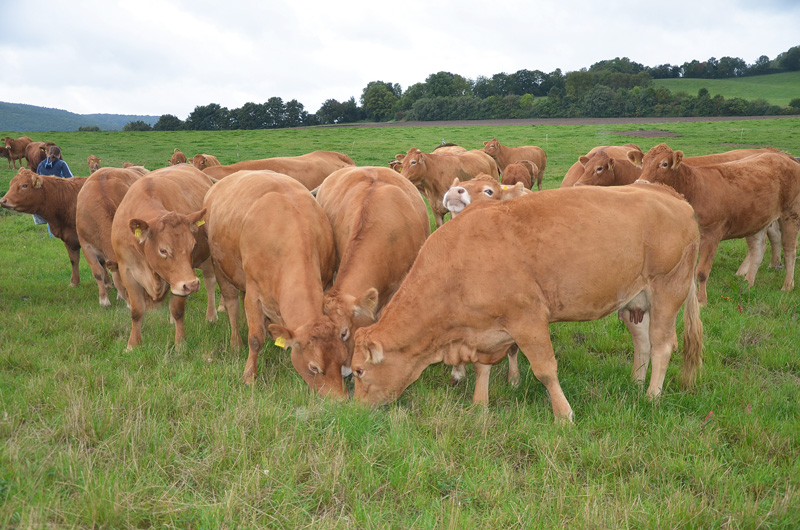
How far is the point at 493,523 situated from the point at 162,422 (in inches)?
92.8

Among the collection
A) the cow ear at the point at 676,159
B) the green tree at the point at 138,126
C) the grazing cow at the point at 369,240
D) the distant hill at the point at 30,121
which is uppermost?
the distant hill at the point at 30,121

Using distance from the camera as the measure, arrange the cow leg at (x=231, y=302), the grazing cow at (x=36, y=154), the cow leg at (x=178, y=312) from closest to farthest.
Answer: the cow leg at (x=178, y=312), the cow leg at (x=231, y=302), the grazing cow at (x=36, y=154)

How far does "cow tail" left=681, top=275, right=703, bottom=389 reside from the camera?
16.5ft

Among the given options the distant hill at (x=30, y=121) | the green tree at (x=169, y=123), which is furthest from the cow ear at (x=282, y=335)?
the distant hill at (x=30, y=121)

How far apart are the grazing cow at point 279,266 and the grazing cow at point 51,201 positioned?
161 inches

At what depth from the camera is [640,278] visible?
4.60 metres

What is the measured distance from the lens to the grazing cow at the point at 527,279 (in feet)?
14.0

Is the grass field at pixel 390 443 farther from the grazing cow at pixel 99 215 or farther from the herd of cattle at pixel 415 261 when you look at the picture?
the grazing cow at pixel 99 215

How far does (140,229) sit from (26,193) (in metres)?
4.77

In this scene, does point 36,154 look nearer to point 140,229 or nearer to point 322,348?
point 140,229

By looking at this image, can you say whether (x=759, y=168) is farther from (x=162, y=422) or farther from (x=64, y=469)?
(x=64, y=469)

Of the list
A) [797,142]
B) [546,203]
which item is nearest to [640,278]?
[546,203]

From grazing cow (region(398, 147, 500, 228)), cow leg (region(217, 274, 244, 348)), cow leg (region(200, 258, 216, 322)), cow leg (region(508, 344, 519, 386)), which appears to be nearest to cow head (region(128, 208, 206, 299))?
cow leg (region(217, 274, 244, 348))

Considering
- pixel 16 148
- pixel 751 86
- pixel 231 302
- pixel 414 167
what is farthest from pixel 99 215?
pixel 751 86
